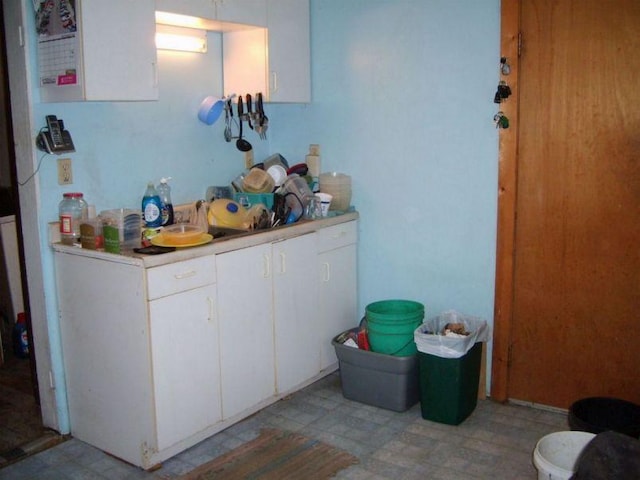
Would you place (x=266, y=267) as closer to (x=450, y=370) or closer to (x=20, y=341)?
(x=450, y=370)

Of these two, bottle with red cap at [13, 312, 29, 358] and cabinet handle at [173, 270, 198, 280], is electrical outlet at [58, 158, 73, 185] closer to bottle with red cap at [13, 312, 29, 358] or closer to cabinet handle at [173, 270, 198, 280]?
cabinet handle at [173, 270, 198, 280]

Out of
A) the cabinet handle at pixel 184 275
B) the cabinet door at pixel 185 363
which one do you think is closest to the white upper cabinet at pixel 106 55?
the cabinet handle at pixel 184 275

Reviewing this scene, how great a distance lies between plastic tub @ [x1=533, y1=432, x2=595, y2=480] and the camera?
7.63ft

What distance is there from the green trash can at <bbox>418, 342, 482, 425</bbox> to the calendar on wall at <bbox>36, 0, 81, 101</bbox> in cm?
203

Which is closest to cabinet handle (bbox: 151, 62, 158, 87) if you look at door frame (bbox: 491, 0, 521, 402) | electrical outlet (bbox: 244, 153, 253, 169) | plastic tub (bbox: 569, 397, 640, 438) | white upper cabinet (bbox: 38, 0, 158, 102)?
white upper cabinet (bbox: 38, 0, 158, 102)

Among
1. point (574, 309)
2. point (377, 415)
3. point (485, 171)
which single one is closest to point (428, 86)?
point (485, 171)

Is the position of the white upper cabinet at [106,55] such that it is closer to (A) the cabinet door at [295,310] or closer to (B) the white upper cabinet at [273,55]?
(B) the white upper cabinet at [273,55]

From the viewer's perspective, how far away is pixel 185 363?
287 centimetres

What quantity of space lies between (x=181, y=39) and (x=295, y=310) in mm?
1534

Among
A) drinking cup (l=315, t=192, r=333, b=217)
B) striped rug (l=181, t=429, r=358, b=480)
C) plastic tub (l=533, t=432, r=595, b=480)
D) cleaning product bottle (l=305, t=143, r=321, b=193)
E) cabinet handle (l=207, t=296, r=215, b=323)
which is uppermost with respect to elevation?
cleaning product bottle (l=305, t=143, r=321, b=193)

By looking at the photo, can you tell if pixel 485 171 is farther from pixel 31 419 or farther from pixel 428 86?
pixel 31 419

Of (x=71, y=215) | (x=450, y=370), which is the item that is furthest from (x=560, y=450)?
(x=71, y=215)

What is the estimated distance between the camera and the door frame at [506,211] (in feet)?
10.2

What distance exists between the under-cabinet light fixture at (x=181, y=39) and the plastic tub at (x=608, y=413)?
2.57 meters
